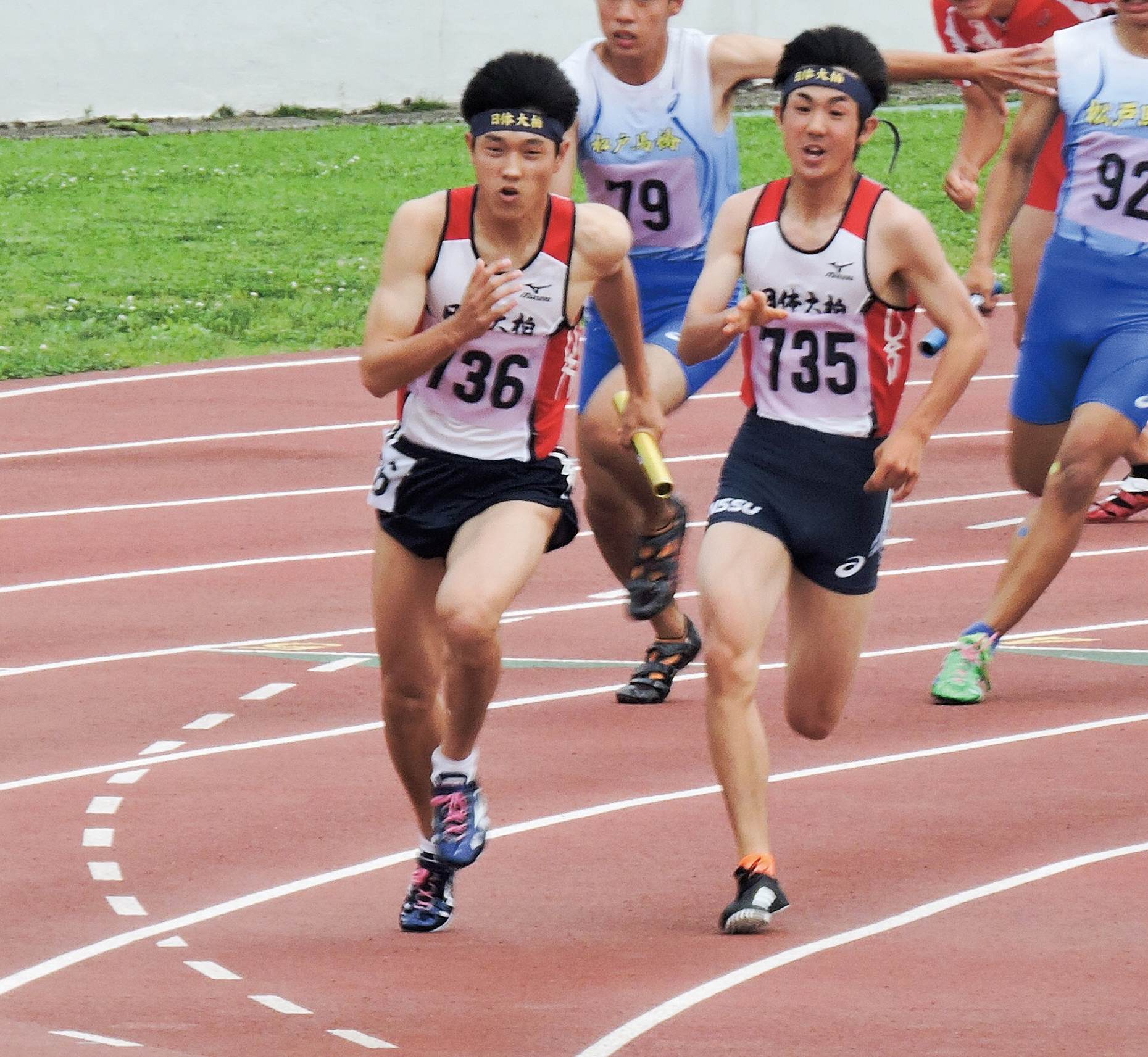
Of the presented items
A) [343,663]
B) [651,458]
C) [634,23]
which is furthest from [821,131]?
[343,663]

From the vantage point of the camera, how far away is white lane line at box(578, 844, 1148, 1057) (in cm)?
491

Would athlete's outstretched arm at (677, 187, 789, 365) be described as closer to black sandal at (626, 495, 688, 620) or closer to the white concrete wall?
black sandal at (626, 495, 688, 620)

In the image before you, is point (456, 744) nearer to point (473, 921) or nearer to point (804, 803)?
point (473, 921)

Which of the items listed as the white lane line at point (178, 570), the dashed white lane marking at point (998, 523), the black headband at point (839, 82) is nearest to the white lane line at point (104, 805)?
the black headband at point (839, 82)

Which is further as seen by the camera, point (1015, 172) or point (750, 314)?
point (1015, 172)

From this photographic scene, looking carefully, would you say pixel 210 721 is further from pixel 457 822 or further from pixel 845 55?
pixel 845 55

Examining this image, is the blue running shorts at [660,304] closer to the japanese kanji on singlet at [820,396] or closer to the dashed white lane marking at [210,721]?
the dashed white lane marking at [210,721]

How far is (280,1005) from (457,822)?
731mm

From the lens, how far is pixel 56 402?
13.9 m

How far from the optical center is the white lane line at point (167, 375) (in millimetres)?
14273

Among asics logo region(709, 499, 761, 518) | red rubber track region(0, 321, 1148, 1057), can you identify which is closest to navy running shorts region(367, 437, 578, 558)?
asics logo region(709, 499, 761, 518)

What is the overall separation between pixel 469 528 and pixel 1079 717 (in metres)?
2.83

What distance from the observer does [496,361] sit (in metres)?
5.78

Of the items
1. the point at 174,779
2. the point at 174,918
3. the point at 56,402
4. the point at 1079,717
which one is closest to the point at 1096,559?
the point at 1079,717
